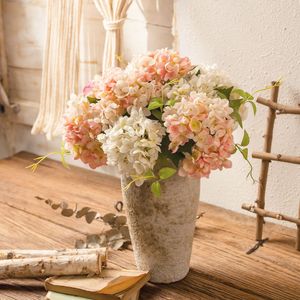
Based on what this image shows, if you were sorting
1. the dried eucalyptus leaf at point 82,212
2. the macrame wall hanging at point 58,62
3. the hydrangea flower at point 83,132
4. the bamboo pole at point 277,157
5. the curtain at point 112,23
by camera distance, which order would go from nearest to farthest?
the hydrangea flower at point 83,132, the bamboo pole at point 277,157, the dried eucalyptus leaf at point 82,212, the curtain at point 112,23, the macrame wall hanging at point 58,62

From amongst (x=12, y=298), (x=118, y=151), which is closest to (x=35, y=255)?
(x=12, y=298)

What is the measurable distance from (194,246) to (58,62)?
A: 2.71 feet

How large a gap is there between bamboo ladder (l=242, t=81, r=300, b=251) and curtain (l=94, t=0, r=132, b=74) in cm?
51

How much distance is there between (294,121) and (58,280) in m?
0.72

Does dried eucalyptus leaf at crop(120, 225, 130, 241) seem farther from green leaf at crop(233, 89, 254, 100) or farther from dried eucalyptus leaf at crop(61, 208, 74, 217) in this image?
green leaf at crop(233, 89, 254, 100)

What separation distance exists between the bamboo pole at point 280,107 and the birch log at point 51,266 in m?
0.57

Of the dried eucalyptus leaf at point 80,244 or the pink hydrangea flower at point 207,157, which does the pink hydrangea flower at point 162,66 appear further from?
the dried eucalyptus leaf at point 80,244

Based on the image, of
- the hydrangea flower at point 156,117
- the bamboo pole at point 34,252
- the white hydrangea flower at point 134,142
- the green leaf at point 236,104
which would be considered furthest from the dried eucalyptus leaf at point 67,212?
the green leaf at point 236,104

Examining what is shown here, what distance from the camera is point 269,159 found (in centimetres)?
143

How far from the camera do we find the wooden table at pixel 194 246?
123 centimetres

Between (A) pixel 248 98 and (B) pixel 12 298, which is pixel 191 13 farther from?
(B) pixel 12 298

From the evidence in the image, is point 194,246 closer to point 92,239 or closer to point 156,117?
point 92,239

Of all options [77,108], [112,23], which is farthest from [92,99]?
[112,23]

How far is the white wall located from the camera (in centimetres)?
144
